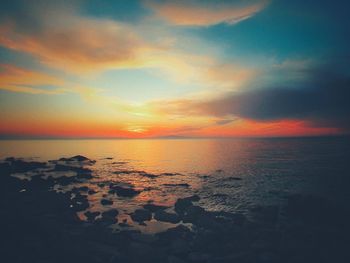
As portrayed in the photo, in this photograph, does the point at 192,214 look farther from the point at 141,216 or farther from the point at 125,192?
the point at 125,192

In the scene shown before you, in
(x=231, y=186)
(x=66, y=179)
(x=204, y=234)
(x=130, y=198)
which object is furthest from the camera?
(x=66, y=179)

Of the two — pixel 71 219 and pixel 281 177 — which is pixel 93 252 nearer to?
pixel 71 219

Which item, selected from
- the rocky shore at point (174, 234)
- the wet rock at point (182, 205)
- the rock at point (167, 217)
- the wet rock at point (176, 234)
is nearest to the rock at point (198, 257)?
the rocky shore at point (174, 234)

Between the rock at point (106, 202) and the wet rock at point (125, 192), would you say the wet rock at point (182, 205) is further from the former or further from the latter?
the wet rock at point (125, 192)

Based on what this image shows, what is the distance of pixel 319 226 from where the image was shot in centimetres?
2284

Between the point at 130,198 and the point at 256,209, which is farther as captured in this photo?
the point at 130,198

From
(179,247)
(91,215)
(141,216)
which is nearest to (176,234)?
(179,247)

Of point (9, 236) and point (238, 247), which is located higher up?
point (9, 236)

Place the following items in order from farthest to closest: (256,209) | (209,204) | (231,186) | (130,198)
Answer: (231,186)
(130,198)
(209,204)
(256,209)

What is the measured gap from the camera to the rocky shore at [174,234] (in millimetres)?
16375

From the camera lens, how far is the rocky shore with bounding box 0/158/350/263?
16375 mm

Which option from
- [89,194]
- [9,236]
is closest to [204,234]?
[9,236]

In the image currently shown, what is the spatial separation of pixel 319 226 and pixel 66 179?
44.5 meters

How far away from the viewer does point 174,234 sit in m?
19.5
